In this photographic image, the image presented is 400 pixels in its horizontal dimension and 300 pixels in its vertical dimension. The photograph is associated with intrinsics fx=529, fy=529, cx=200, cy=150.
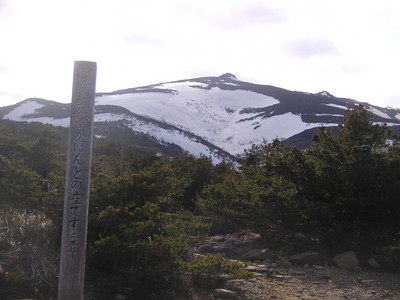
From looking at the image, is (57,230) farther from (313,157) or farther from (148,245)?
(313,157)

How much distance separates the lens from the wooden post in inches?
184

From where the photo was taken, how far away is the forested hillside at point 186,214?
20.6 ft

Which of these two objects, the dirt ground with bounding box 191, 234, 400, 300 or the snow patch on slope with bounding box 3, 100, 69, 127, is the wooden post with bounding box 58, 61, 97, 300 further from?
the snow patch on slope with bounding box 3, 100, 69, 127

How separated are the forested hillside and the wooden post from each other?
1153 mm

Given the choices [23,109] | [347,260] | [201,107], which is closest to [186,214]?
[347,260]

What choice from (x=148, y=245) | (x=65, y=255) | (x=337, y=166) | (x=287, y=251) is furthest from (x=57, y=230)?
(x=337, y=166)

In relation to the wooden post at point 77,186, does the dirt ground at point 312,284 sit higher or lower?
lower

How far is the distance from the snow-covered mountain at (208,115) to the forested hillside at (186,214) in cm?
3320

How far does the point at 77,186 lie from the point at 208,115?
275 ft

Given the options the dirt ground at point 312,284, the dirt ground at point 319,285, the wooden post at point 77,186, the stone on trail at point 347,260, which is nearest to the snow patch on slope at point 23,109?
the stone on trail at point 347,260

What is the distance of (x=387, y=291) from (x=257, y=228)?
3.39 meters

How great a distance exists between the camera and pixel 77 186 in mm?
4711

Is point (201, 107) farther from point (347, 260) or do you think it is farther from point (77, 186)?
point (77, 186)

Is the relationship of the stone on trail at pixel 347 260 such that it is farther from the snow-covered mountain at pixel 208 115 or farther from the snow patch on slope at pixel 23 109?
the snow patch on slope at pixel 23 109
